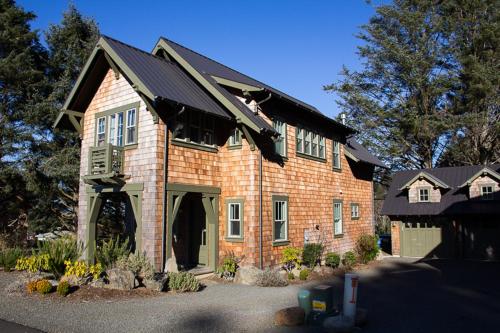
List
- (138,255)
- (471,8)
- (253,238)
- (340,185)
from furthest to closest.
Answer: (471,8) < (340,185) < (253,238) < (138,255)

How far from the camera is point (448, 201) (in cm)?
2444

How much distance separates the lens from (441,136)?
116 ft

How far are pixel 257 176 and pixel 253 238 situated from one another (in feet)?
7.54

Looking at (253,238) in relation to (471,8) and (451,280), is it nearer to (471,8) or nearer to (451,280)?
(451,280)

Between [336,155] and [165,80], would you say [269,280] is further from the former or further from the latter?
[336,155]

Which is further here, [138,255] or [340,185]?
[340,185]

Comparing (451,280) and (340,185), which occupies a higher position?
(340,185)

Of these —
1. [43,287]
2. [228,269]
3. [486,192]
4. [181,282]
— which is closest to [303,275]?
[228,269]

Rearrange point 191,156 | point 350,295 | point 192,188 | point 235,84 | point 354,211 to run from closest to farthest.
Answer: point 350,295, point 192,188, point 191,156, point 235,84, point 354,211

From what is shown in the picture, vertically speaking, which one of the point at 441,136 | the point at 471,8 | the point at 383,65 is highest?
the point at 471,8

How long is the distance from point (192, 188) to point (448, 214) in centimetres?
1593

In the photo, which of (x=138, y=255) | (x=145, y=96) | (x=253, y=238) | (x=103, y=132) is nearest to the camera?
(x=138, y=255)

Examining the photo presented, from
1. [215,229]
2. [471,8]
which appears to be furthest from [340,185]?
[471,8]

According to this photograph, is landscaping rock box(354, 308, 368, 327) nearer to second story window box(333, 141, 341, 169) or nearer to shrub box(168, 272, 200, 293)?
shrub box(168, 272, 200, 293)
